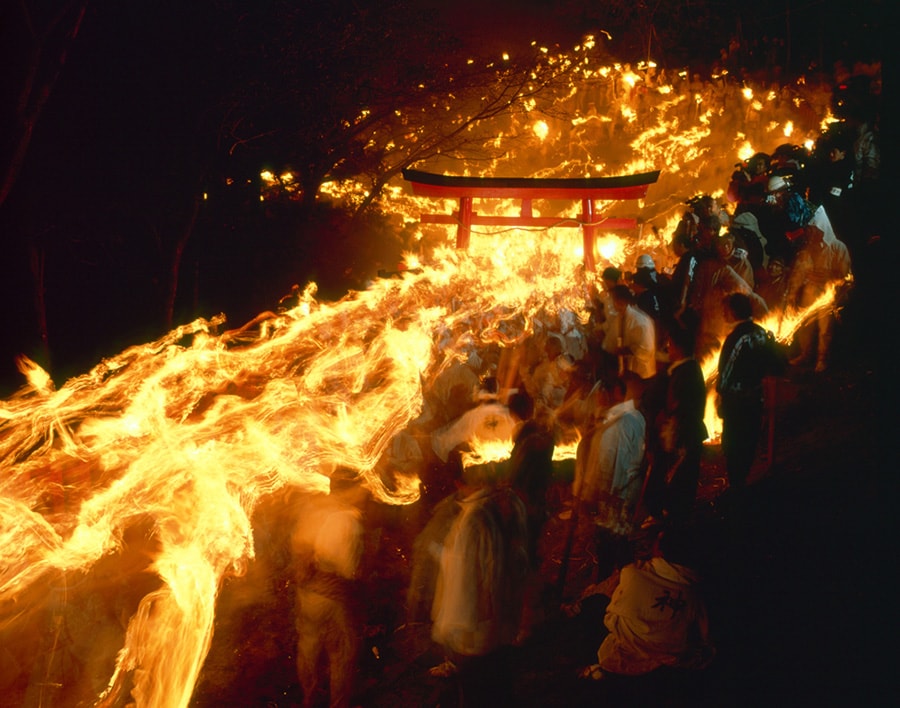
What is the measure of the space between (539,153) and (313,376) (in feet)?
61.2

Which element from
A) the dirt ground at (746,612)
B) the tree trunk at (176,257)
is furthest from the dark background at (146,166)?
the dirt ground at (746,612)

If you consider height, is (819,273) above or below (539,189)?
below

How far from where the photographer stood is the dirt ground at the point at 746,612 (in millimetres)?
5207

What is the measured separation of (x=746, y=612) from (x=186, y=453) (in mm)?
5936

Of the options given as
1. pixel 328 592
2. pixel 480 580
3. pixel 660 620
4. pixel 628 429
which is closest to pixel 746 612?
pixel 660 620

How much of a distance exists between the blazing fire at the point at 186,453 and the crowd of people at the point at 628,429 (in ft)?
1.66

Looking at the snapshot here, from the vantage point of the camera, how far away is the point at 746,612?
Answer: 5867mm

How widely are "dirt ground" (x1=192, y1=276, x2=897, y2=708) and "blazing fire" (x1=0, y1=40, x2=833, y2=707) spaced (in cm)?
81

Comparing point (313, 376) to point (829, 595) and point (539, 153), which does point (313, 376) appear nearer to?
point (829, 595)

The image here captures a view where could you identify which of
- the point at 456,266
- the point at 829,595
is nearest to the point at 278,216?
the point at 456,266

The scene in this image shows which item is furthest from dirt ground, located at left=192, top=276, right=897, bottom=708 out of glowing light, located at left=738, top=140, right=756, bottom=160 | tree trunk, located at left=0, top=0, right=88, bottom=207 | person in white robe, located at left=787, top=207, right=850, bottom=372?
glowing light, located at left=738, top=140, right=756, bottom=160

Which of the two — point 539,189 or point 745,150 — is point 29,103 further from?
point 745,150

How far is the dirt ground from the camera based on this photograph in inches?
205

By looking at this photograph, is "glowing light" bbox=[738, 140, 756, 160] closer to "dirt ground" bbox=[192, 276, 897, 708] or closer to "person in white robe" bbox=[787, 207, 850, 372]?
"person in white robe" bbox=[787, 207, 850, 372]
